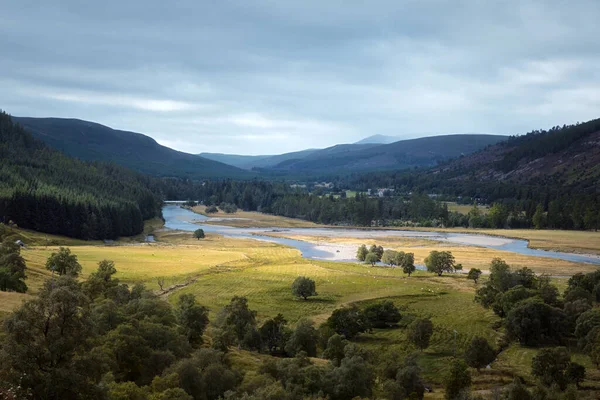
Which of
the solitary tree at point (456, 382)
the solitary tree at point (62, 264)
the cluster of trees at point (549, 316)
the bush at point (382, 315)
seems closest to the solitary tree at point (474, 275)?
the cluster of trees at point (549, 316)

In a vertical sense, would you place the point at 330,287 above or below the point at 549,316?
below

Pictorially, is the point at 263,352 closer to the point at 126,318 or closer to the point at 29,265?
the point at 126,318

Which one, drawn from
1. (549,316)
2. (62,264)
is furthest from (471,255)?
(62,264)

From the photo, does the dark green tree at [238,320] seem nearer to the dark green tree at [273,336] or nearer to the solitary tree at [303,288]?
the dark green tree at [273,336]

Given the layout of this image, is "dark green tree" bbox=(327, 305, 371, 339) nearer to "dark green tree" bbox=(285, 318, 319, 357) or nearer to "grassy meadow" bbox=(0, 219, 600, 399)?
"grassy meadow" bbox=(0, 219, 600, 399)

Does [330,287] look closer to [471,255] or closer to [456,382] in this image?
[456,382]
